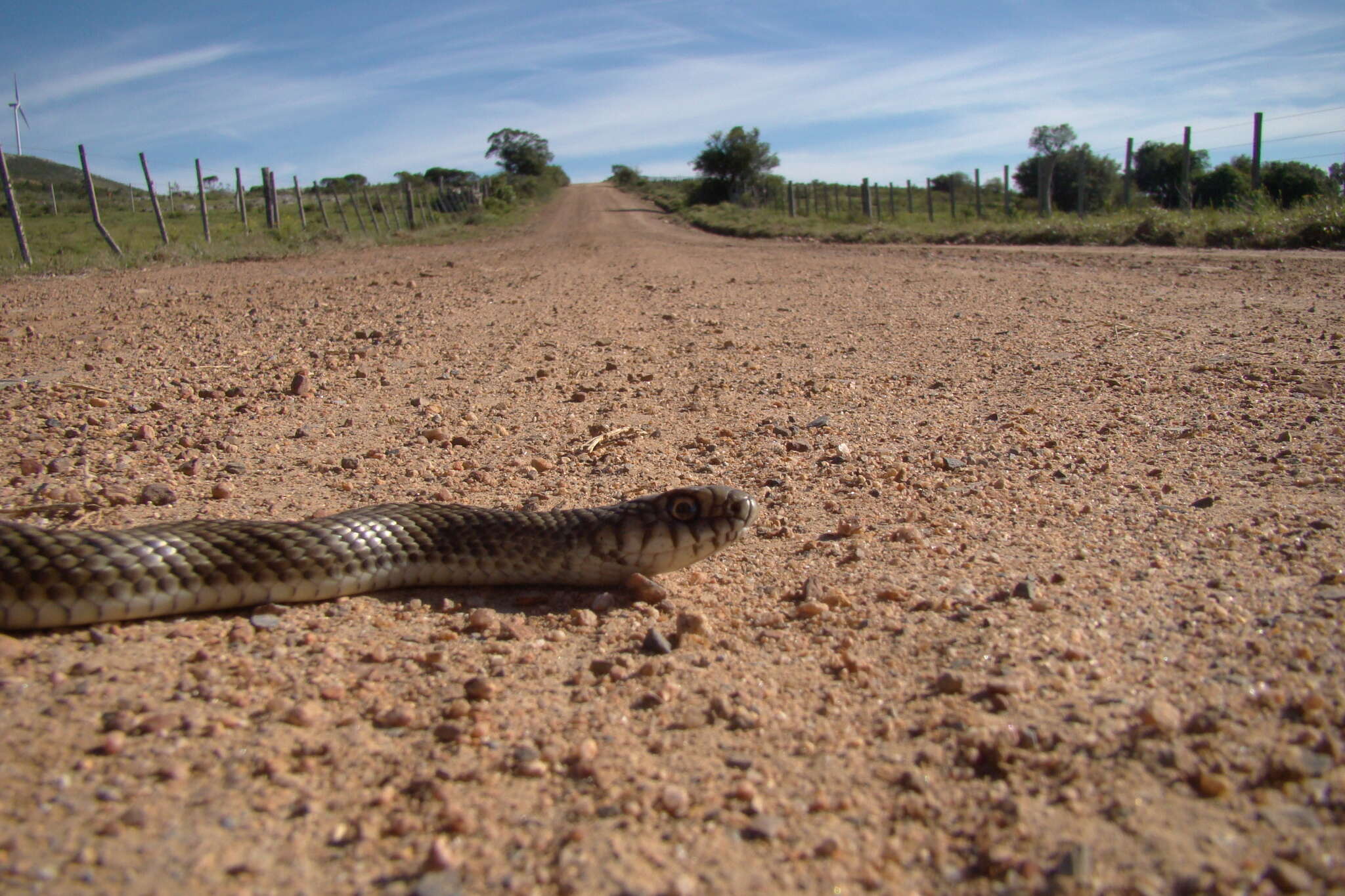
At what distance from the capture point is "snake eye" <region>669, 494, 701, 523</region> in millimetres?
3215

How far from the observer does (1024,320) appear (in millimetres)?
7785

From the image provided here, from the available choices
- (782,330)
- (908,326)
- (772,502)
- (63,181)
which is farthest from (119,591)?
(63,181)

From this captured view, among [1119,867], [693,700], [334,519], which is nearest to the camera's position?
[1119,867]

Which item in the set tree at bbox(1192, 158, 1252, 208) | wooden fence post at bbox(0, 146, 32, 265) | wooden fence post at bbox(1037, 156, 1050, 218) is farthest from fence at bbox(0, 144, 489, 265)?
tree at bbox(1192, 158, 1252, 208)

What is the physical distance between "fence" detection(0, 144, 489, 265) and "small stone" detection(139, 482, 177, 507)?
15.3 metres

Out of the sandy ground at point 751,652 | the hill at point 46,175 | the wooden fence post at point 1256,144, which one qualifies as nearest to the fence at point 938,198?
the wooden fence post at point 1256,144

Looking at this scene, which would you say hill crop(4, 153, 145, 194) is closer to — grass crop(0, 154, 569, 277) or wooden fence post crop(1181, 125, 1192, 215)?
grass crop(0, 154, 569, 277)

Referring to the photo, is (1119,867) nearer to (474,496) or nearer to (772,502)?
(772,502)

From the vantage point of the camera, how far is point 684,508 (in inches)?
127

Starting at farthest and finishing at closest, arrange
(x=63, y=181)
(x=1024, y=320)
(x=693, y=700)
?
(x=63, y=181)
(x=1024, y=320)
(x=693, y=700)

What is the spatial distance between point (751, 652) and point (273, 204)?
31.3m

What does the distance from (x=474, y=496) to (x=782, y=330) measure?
439cm

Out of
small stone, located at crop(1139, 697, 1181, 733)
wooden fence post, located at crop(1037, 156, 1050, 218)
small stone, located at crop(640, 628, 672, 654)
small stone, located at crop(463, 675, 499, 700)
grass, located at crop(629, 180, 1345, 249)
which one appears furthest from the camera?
wooden fence post, located at crop(1037, 156, 1050, 218)

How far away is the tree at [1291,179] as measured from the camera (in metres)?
31.6
